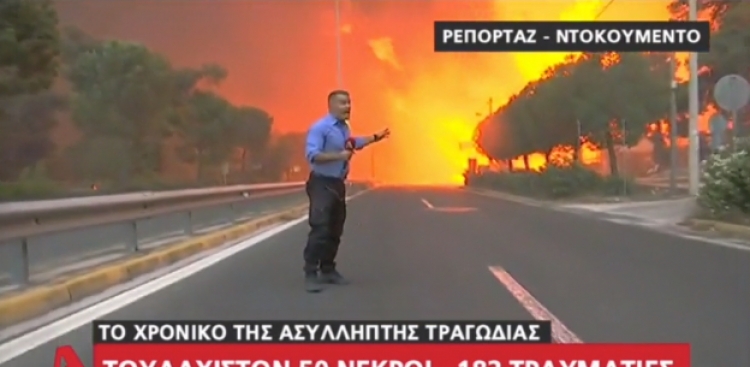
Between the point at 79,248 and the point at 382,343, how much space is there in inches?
323

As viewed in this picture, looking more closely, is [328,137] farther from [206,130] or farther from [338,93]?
[206,130]

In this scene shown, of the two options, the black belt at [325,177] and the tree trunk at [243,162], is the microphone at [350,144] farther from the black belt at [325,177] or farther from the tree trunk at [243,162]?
the tree trunk at [243,162]

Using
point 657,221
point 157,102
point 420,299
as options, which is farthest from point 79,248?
point 157,102

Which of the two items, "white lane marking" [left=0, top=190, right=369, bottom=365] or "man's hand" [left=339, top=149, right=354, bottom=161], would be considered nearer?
"white lane marking" [left=0, top=190, right=369, bottom=365]

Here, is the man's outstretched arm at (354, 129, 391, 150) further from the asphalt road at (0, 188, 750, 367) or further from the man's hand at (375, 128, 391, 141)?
the asphalt road at (0, 188, 750, 367)

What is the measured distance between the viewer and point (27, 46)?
2770cm

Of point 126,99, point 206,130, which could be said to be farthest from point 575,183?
point 206,130

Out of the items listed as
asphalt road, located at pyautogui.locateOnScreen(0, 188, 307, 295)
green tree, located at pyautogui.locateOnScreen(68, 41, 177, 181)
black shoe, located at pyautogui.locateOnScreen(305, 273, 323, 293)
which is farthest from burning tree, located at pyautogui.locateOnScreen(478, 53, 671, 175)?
black shoe, located at pyautogui.locateOnScreen(305, 273, 323, 293)

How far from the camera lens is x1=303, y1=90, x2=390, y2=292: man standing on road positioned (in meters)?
6.89

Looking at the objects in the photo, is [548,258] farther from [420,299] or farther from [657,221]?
[657,221]

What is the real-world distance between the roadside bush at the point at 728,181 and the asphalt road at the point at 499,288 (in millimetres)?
2567

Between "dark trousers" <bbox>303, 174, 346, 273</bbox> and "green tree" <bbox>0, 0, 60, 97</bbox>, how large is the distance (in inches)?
737

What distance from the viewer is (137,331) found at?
4.65 m

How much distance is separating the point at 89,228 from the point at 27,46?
18.3 m
